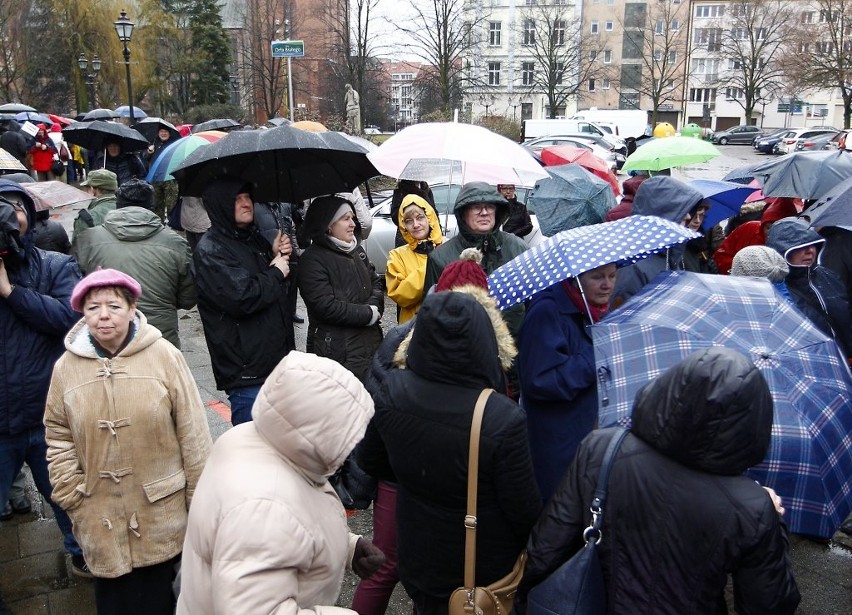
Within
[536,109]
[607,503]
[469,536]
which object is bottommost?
Answer: [469,536]

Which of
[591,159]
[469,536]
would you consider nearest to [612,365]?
[469,536]

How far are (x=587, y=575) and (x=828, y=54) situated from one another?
135ft

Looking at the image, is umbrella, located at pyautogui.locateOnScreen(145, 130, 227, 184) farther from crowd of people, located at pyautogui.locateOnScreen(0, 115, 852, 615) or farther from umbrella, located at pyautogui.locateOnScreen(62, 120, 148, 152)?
umbrella, located at pyautogui.locateOnScreen(62, 120, 148, 152)

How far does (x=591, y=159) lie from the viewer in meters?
8.95

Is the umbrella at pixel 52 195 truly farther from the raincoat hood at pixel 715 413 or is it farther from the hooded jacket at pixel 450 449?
the raincoat hood at pixel 715 413

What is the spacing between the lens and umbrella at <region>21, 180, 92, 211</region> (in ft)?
15.7

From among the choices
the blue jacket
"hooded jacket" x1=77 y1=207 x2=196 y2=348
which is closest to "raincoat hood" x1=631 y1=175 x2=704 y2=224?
the blue jacket

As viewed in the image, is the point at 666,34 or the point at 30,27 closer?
the point at 30,27

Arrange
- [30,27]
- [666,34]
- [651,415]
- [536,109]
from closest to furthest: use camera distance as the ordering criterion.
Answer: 1. [651,415]
2. [30,27]
3. [666,34]
4. [536,109]

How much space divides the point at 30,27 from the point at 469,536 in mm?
44930

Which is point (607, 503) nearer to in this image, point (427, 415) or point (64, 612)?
point (427, 415)

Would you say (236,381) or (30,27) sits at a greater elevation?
(30,27)

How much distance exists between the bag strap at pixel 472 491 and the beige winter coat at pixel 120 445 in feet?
4.17

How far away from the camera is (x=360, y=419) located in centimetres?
194
